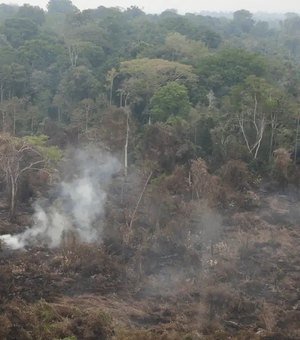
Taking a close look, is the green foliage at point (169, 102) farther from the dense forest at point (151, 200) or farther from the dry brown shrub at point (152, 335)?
the dry brown shrub at point (152, 335)

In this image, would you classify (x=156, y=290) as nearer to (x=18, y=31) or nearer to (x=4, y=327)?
(x=4, y=327)

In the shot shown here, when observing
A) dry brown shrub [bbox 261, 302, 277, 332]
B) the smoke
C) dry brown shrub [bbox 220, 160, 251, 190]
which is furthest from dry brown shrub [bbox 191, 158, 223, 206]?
dry brown shrub [bbox 261, 302, 277, 332]

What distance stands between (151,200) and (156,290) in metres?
6.72

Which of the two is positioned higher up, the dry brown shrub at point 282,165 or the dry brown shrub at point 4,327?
the dry brown shrub at point 282,165

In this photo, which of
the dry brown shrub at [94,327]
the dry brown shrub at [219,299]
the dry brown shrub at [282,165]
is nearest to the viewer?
the dry brown shrub at [94,327]

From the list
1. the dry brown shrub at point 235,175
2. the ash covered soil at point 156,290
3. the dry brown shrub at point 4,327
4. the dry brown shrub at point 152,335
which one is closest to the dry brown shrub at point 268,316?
the ash covered soil at point 156,290

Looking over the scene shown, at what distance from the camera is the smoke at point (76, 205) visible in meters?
20.8

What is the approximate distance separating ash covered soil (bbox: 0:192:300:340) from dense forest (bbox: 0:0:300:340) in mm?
55

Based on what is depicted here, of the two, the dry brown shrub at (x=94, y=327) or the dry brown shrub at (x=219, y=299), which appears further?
the dry brown shrub at (x=219, y=299)

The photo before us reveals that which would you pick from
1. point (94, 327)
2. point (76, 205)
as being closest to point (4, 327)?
point (94, 327)

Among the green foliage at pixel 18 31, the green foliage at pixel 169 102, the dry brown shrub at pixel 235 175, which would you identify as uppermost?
the green foliage at pixel 18 31

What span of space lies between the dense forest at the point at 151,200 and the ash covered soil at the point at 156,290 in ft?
0.18

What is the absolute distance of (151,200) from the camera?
2361cm

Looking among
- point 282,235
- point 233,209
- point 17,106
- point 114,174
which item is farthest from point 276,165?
point 17,106
